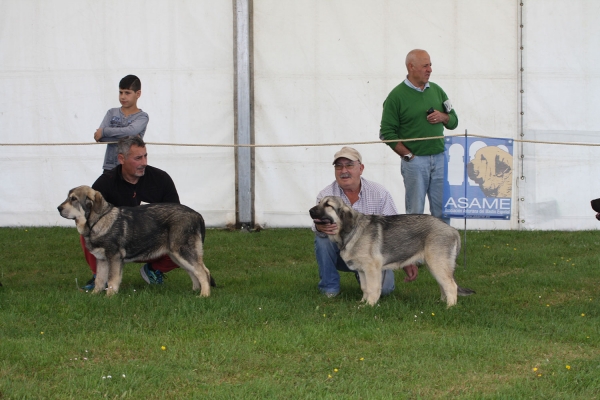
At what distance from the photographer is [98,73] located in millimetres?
10914

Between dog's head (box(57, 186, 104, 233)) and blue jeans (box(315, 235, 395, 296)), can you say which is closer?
dog's head (box(57, 186, 104, 233))

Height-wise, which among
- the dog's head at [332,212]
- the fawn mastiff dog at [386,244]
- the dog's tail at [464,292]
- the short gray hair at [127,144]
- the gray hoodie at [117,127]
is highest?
the gray hoodie at [117,127]

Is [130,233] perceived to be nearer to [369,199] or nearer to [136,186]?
[136,186]

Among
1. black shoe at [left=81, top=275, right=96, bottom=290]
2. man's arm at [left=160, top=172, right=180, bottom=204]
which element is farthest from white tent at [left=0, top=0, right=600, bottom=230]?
black shoe at [left=81, top=275, right=96, bottom=290]

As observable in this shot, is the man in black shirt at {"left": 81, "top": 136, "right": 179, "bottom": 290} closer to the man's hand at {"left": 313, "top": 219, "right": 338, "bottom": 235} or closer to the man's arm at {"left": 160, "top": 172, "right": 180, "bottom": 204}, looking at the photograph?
the man's arm at {"left": 160, "top": 172, "right": 180, "bottom": 204}

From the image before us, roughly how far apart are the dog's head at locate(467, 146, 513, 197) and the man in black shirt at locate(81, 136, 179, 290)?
3125 mm

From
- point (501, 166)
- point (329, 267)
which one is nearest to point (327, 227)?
point (329, 267)

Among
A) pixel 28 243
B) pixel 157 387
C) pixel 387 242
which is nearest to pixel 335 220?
pixel 387 242

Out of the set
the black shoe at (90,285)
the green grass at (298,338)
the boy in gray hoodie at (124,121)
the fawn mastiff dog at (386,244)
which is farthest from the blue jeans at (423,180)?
the black shoe at (90,285)

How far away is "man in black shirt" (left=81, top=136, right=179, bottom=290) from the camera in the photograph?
7145mm

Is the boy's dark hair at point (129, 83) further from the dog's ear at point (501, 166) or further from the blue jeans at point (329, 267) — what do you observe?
the dog's ear at point (501, 166)

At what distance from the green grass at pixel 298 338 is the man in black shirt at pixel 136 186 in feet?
0.84

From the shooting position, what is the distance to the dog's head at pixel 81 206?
6629mm

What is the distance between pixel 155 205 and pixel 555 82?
6147mm
